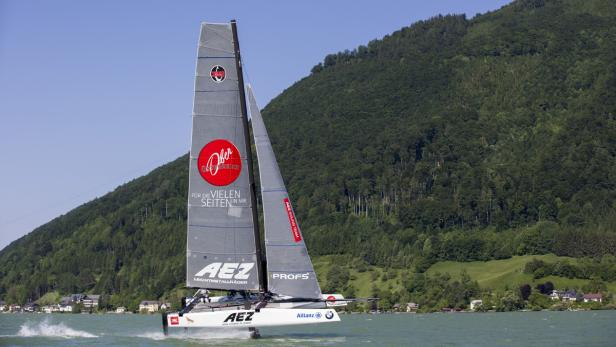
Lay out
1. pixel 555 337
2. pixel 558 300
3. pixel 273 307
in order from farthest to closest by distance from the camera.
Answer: pixel 558 300
pixel 555 337
pixel 273 307

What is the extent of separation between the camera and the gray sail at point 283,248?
179 feet

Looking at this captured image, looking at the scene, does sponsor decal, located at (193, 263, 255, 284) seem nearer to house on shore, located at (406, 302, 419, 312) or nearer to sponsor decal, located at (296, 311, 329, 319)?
sponsor decal, located at (296, 311, 329, 319)

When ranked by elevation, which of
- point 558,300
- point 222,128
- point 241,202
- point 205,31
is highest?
point 205,31

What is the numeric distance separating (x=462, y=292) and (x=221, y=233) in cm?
12529

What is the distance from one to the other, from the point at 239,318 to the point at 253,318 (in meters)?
0.69

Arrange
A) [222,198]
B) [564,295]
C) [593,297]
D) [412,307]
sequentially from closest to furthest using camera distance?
[222,198] → [593,297] → [564,295] → [412,307]

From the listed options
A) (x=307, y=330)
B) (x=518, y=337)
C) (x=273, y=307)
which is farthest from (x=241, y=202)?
(x=518, y=337)

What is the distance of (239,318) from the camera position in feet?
176

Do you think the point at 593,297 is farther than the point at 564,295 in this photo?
No

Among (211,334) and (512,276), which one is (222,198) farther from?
(512,276)

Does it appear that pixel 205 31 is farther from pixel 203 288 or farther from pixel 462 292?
pixel 462 292

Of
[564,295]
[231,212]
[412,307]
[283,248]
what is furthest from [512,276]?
[231,212]

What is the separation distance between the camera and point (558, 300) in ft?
551

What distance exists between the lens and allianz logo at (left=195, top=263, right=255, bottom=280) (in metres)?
55.2
